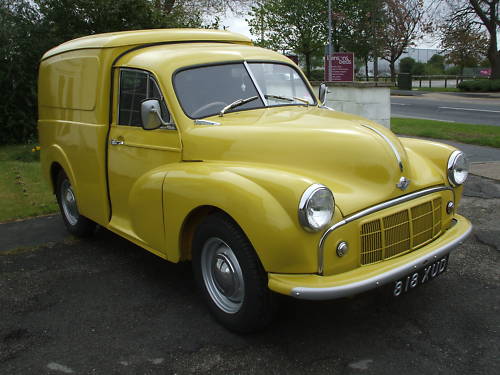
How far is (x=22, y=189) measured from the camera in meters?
7.70

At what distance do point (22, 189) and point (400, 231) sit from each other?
6.30m

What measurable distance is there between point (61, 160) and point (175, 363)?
2945 mm

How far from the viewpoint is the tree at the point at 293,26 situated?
1651 inches

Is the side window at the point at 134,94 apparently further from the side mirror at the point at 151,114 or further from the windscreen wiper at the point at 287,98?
the windscreen wiper at the point at 287,98

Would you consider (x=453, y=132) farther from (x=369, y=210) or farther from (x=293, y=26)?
(x=293, y=26)

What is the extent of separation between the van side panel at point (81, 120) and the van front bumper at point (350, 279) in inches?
92.4

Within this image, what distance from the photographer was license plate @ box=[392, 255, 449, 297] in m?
3.14

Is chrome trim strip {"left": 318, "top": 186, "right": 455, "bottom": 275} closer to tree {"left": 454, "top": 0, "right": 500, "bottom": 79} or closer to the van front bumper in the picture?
the van front bumper

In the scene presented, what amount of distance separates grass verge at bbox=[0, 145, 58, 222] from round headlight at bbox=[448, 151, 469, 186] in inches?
176

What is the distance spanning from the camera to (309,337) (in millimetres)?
3322

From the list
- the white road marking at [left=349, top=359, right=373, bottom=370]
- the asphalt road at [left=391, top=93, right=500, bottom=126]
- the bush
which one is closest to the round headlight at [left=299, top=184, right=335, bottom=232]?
the white road marking at [left=349, top=359, right=373, bottom=370]

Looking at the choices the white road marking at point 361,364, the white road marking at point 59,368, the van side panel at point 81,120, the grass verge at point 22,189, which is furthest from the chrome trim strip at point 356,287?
the grass verge at point 22,189

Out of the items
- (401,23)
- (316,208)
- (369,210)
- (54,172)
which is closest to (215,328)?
(316,208)

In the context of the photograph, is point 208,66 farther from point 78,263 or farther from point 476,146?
point 476,146
